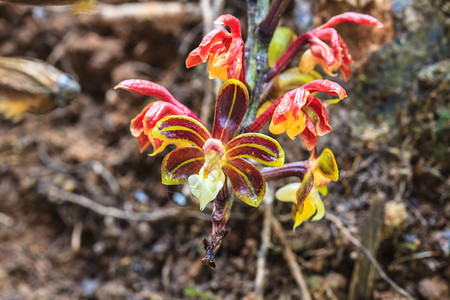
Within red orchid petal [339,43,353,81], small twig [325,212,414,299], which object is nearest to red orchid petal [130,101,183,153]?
red orchid petal [339,43,353,81]

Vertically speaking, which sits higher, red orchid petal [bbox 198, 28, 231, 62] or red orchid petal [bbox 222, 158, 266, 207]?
red orchid petal [bbox 198, 28, 231, 62]

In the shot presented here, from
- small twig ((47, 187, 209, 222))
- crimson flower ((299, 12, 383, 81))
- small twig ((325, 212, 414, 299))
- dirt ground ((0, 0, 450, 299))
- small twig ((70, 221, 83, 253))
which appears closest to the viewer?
crimson flower ((299, 12, 383, 81))

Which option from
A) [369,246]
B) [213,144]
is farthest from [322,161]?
[369,246]

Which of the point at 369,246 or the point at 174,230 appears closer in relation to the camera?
the point at 369,246

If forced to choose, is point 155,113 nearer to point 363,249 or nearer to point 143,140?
point 143,140

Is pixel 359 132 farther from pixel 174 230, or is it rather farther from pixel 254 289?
pixel 174 230

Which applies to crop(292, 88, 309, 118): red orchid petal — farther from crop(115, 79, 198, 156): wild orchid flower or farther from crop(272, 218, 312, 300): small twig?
crop(272, 218, 312, 300): small twig
